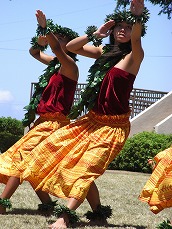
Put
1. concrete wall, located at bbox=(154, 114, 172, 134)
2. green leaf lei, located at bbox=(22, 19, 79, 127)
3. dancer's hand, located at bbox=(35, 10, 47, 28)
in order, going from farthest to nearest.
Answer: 1. concrete wall, located at bbox=(154, 114, 172, 134)
2. green leaf lei, located at bbox=(22, 19, 79, 127)
3. dancer's hand, located at bbox=(35, 10, 47, 28)

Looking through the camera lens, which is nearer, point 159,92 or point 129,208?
point 129,208

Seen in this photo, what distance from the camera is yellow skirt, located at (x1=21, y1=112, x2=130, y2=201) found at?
5.80 m

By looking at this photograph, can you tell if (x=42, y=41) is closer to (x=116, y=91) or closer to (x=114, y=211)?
(x=116, y=91)

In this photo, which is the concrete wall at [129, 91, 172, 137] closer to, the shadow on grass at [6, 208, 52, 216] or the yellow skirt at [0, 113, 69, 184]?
the shadow on grass at [6, 208, 52, 216]

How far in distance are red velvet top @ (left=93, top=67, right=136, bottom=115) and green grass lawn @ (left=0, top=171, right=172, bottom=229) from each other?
1090 mm

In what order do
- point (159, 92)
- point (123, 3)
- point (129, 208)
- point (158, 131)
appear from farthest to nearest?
point (123, 3) < point (159, 92) < point (158, 131) < point (129, 208)

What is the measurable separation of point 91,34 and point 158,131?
11.6 m

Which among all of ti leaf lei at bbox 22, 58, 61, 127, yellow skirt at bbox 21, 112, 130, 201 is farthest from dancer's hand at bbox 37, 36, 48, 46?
yellow skirt at bbox 21, 112, 130, 201

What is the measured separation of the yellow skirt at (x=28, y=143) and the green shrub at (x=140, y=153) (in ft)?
25.9

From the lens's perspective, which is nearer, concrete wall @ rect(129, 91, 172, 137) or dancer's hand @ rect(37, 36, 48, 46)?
dancer's hand @ rect(37, 36, 48, 46)

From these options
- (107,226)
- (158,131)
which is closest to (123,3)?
(158,131)

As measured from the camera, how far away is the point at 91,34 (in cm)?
608

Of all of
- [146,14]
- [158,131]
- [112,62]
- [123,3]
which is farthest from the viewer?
[123,3]

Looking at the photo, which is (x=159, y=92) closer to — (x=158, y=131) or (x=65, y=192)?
(x=158, y=131)
